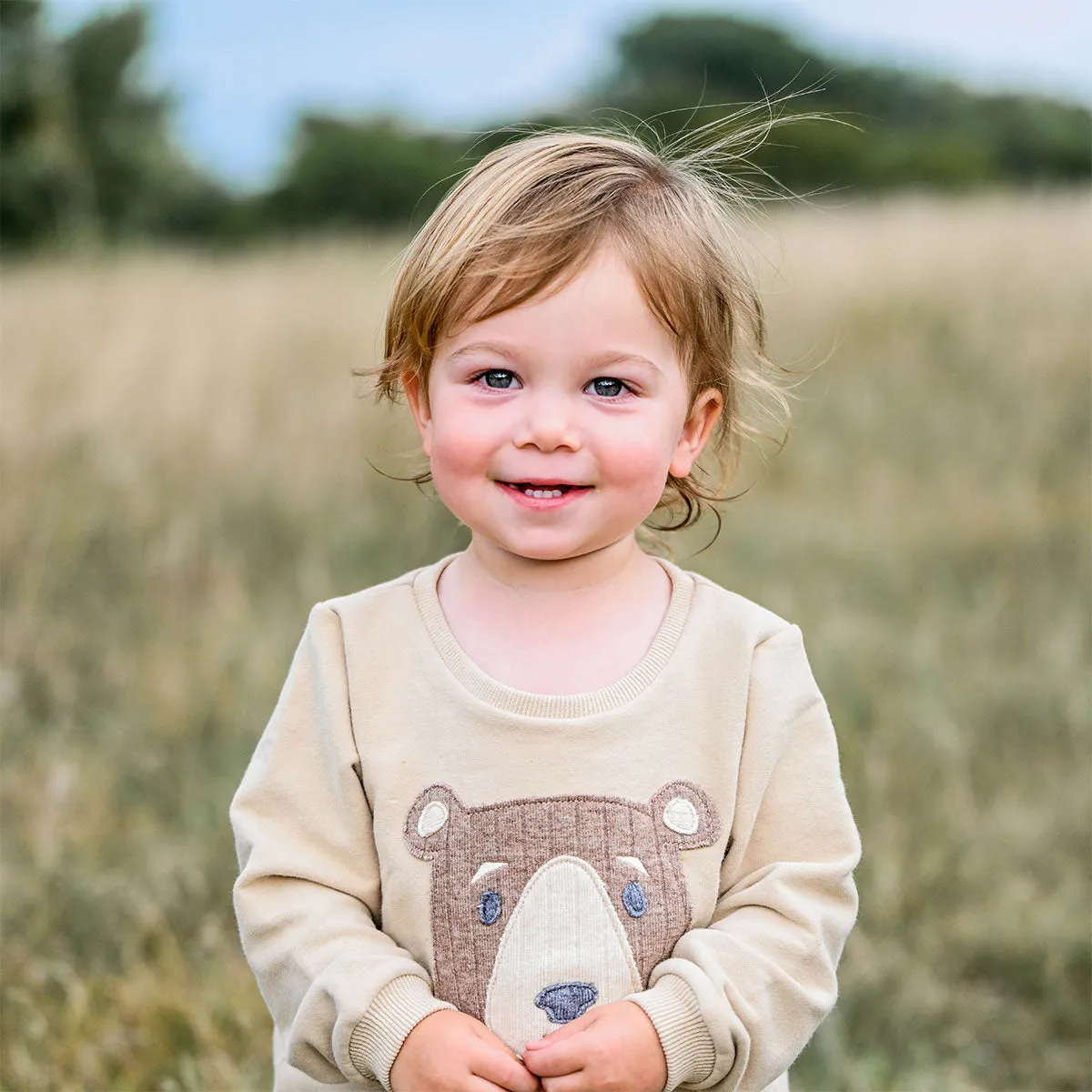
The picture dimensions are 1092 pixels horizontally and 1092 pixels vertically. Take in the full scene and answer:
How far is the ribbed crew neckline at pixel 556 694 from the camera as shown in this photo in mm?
1607

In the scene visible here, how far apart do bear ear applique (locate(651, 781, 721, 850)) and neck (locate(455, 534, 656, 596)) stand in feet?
0.87

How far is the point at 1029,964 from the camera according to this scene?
3277 mm

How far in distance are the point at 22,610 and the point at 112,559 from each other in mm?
590

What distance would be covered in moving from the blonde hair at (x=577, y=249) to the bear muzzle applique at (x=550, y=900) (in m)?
0.53

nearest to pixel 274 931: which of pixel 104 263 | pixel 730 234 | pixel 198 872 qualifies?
pixel 730 234

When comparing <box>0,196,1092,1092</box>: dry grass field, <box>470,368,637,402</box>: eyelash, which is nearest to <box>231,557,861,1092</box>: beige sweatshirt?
<box>470,368,637,402</box>: eyelash

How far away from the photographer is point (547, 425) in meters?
1.54

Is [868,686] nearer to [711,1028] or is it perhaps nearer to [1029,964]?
[1029,964]

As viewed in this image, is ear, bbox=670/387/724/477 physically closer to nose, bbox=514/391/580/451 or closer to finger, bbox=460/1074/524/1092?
nose, bbox=514/391/580/451

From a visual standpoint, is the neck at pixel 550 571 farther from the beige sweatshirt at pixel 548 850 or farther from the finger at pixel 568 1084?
the finger at pixel 568 1084

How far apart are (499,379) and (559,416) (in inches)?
3.9

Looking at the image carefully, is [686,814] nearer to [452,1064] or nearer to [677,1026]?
[677,1026]

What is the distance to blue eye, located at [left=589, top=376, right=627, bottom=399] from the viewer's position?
159cm

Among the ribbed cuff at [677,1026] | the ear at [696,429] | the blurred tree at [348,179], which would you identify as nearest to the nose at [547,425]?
the ear at [696,429]
